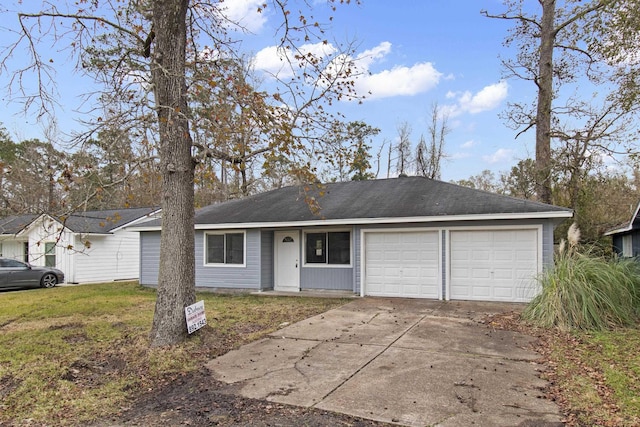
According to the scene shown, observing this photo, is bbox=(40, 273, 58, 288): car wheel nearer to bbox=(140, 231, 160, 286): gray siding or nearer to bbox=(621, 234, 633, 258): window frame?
bbox=(140, 231, 160, 286): gray siding

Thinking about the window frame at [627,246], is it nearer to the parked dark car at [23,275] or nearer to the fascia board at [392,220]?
the fascia board at [392,220]

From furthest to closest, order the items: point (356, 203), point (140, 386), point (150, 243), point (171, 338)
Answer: point (150, 243)
point (356, 203)
point (171, 338)
point (140, 386)

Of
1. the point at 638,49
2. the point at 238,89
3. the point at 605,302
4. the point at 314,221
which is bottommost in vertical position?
the point at 605,302

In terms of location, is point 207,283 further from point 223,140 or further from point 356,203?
point 223,140

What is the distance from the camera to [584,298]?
7641 mm

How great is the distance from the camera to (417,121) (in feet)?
102

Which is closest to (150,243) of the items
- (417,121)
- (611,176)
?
(611,176)

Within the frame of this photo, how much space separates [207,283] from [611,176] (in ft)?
55.2

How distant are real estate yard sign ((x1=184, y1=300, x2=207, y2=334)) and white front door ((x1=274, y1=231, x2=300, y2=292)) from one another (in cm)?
681

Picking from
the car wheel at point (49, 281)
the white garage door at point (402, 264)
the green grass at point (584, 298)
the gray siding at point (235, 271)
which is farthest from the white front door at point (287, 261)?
the car wheel at point (49, 281)

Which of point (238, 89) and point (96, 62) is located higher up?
point (96, 62)

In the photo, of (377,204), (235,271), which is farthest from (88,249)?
(377,204)

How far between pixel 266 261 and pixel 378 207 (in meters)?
4.22

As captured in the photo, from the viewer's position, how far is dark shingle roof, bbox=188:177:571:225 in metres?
11.0
